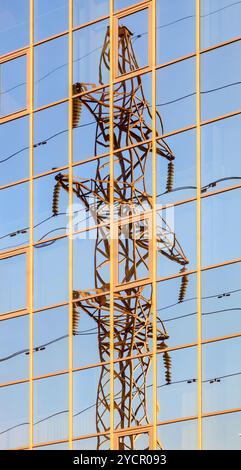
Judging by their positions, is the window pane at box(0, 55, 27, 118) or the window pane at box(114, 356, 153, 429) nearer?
the window pane at box(114, 356, 153, 429)

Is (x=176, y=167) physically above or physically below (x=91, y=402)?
above

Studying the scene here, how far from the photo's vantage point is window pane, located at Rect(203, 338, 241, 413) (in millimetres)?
39062

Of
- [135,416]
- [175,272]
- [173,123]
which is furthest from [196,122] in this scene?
[135,416]

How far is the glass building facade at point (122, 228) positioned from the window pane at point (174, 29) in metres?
0.04

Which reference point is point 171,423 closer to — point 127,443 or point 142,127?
point 127,443

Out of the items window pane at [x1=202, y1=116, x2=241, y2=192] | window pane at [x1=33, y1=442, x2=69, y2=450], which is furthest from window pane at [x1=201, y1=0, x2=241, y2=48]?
window pane at [x1=33, y1=442, x2=69, y2=450]

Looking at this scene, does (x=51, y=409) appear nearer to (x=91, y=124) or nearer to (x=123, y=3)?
(x=91, y=124)

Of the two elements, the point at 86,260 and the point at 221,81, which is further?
the point at 86,260

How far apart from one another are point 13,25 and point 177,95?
575 centimetres

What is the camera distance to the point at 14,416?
140 ft

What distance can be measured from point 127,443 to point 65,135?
7340 millimetres

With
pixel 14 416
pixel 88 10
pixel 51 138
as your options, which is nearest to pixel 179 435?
pixel 14 416

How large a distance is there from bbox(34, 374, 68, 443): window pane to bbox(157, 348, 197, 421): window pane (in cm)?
264

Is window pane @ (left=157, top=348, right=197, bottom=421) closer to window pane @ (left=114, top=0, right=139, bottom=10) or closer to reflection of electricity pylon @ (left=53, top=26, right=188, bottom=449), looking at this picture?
reflection of electricity pylon @ (left=53, top=26, right=188, bottom=449)
